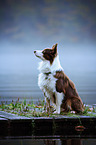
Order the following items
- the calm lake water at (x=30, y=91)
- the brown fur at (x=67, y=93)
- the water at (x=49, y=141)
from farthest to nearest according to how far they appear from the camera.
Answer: the calm lake water at (x=30, y=91) → the brown fur at (x=67, y=93) → the water at (x=49, y=141)

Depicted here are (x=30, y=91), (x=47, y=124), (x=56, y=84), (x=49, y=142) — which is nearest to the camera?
(x=49, y=142)

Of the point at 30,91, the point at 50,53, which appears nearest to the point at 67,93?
the point at 50,53

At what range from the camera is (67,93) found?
21.4ft

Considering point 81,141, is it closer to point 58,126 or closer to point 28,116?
point 58,126

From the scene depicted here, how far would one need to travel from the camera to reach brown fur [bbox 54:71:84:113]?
21.2 ft

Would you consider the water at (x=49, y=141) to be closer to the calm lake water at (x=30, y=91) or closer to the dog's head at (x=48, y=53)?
the dog's head at (x=48, y=53)

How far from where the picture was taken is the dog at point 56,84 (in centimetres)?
646

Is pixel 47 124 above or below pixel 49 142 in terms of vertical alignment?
above

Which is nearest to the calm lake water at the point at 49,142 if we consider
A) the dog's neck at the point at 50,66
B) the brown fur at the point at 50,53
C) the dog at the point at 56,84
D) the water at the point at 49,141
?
the water at the point at 49,141

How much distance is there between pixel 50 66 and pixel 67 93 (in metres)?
0.68

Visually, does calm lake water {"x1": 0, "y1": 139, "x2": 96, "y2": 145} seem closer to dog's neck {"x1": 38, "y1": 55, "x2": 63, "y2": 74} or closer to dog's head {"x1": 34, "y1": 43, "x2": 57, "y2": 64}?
dog's neck {"x1": 38, "y1": 55, "x2": 63, "y2": 74}

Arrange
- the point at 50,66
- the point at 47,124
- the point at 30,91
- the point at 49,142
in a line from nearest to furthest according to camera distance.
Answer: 1. the point at 49,142
2. the point at 47,124
3. the point at 50,66
4. the point at 30,91

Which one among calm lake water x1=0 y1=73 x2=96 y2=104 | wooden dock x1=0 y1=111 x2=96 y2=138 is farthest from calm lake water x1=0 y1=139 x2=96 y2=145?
calm lake water x1=0 y1=73 x2=96 y2=104

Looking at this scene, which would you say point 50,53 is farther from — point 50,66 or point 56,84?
point 56,84
